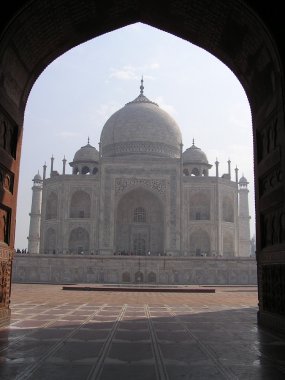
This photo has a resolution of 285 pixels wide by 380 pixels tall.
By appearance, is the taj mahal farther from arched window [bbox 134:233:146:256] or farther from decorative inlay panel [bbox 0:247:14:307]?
decorative inlay panel [bbox 0:247:14:307]

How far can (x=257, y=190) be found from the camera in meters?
7.87

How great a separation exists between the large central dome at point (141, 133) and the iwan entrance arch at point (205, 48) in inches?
1197

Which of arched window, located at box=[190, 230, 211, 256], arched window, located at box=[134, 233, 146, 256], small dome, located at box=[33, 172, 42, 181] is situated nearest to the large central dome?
small dome, located at box=[33, 172, 42, 181]

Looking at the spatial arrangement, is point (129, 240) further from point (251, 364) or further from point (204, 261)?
point (251, 364)

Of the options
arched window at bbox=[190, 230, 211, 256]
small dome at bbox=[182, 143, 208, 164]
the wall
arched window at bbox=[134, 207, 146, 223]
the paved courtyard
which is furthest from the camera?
small dome at bbox=[182, 143, 208, 164]

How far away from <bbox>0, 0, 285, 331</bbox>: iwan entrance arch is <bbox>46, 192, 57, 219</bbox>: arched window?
29.5 m

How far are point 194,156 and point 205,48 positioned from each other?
33.7 metres

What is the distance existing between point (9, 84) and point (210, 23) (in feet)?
11.8

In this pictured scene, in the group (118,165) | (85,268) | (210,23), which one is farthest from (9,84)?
(118,165)

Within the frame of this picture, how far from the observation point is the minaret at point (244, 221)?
4094cm

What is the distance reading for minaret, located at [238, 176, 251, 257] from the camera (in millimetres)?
40938

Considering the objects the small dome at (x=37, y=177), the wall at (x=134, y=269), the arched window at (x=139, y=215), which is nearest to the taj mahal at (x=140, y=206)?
the arched window at (x=139, y=215)

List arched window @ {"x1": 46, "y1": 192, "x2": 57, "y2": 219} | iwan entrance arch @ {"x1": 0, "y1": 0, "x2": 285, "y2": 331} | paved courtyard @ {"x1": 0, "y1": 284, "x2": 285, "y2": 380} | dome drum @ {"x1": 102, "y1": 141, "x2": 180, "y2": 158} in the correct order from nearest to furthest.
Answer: paved courtyard @ {"x1": 0, "y1": 284, "x2": 285, "y2": 380} → iwan entrance arch @ {"x1": 0, "y1": 0, "x2": 285, "y2": 331} → arched window @ {"x1": 46, "y1": 192, "x2": 57, "y2": 219} → dome drum @ {"x1": 102, "y1": 141, "x2": 180, "y2": 158}

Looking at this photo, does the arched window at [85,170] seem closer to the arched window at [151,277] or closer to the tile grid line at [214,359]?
the arched window at [151,277]
